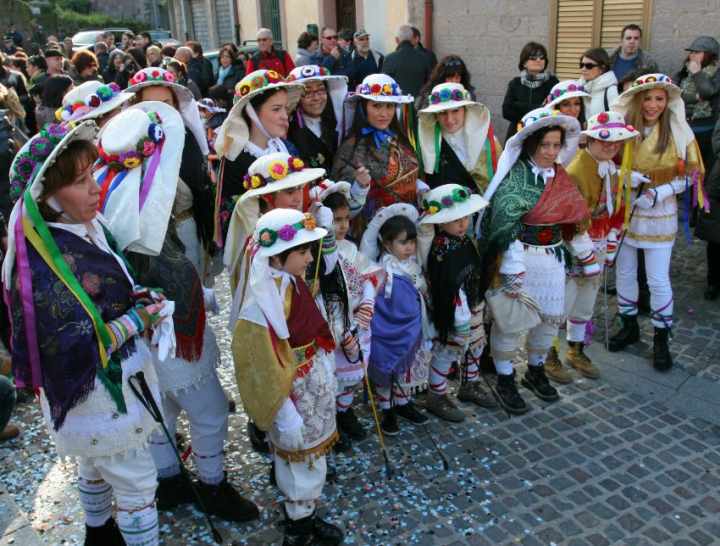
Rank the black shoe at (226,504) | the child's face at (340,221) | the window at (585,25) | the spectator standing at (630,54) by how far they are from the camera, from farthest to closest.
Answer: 1. the window at (585,25)
2. the spectator standing at (630,54)
3. the child's face at (340,221)
4. the black shoe at (226,504)

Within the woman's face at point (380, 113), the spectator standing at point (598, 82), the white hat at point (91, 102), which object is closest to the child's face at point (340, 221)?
the woman's face at point (380, 113)

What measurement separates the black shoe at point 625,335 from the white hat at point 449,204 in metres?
1.96

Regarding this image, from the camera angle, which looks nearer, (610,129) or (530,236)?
(530,236)

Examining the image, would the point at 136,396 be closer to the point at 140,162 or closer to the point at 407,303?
the point at 140,162

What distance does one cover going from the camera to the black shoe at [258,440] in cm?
412

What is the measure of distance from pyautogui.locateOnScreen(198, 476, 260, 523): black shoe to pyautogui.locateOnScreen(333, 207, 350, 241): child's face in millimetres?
1553

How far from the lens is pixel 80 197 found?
8.21 ft

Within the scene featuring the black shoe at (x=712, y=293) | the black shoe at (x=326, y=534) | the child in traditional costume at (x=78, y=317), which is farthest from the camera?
the black shoe at (x=712, y=293)

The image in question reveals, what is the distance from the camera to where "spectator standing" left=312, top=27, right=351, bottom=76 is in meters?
10.1

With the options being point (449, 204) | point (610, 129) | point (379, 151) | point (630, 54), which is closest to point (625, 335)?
point (610, 129)

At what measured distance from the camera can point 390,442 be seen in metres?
4.20

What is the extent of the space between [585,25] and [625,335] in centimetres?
536

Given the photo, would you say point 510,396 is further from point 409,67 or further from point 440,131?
point 409,67

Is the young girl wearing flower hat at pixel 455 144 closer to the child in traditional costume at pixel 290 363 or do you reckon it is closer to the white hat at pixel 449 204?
the white hat at pixel 449 204
